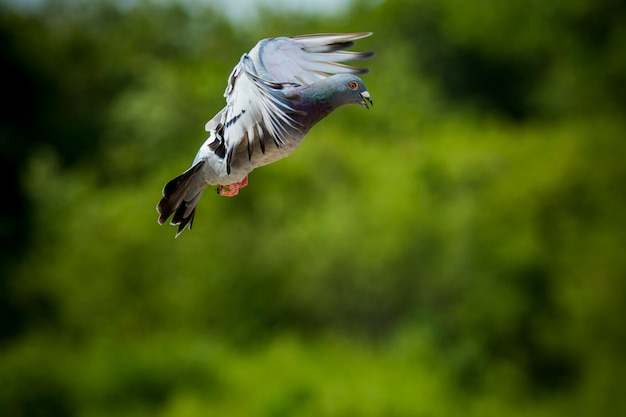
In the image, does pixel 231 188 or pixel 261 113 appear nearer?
pixel 261 113

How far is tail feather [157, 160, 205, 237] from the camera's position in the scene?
2.65 meters

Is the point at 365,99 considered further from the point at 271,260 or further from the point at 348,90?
the point at 271,260

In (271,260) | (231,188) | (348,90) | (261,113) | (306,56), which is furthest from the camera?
(271,260)

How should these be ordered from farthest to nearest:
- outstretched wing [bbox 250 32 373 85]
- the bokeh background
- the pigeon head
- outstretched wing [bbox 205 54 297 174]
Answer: the bokeh background
outstretched wing [bbox 250 32 373 85]
the pigeon head
outstretched wing [bbox 205 54 297 174]

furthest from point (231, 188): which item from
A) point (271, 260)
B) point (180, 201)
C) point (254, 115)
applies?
point (271, 260)

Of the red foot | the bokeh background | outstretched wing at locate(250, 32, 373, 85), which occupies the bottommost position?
the red foot

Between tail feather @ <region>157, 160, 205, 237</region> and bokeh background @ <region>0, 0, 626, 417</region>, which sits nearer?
tail feather @ <region>157, 160, 205, 237</region>

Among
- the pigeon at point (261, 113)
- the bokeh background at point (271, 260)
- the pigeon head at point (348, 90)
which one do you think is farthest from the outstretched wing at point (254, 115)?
the bokeh background at point (271, 260)

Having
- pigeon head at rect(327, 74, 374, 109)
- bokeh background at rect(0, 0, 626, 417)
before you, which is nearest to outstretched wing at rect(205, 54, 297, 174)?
pigeon head at rect(327, 74, 374, 109)

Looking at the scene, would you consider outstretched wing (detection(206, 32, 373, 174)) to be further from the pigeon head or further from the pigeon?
the pigeon head

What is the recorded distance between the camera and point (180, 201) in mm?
2699

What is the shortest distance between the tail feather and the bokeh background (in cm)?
1962

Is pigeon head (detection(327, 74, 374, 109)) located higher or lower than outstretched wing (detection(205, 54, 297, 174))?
higher

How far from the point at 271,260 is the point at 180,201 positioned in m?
22.6
